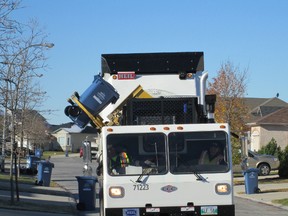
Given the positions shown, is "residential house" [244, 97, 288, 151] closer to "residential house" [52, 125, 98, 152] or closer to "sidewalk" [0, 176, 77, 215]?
"sidewalk" [0, 176, 77, 215]

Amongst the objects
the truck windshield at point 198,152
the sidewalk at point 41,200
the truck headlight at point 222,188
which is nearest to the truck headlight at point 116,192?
the truck windshield at point 198,152

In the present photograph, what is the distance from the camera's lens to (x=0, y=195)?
21047 millimetres

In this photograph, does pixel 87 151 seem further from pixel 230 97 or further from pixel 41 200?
pixel 230 97

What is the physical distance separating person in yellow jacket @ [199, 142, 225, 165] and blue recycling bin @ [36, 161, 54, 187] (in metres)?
17.7

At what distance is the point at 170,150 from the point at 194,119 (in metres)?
1.10

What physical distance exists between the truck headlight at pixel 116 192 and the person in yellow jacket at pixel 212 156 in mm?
1454

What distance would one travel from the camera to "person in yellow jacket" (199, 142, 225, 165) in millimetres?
9891

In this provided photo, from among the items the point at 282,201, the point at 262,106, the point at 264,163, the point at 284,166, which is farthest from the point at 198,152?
the point at 262,106

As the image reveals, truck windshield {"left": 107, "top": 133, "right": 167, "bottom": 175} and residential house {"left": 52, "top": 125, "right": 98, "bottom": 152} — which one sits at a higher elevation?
residential house {"left": 52, "top": 125, "right": 98, "bottom": 152}

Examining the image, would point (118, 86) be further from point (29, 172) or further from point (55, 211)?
point (29, 172)

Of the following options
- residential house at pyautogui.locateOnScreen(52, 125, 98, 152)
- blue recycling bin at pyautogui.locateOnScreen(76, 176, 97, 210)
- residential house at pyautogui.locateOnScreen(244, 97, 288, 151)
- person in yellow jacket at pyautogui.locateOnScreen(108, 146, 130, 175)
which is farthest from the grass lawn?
residential house at pyautogui.locateOnScreen(52, 125, 98, 152)

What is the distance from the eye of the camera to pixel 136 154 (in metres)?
9.86

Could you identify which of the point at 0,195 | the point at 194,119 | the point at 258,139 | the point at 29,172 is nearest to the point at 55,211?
the point at 0,195

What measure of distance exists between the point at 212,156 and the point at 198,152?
0.84ft
